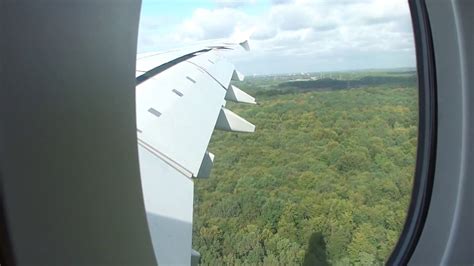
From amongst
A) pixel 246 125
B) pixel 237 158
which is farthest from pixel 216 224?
pixel 246 125

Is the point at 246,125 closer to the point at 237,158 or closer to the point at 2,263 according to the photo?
the point at 237,158

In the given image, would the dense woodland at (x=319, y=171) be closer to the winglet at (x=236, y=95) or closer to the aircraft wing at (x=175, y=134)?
the aircraft wing at (x=175, y=134)

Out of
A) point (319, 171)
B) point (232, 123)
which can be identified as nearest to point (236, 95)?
point (232, 123)

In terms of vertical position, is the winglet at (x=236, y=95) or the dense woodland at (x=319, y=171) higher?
the winglet at (x=236, y=95)

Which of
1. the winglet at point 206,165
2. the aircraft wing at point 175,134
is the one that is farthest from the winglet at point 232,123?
the winglet at point 206,165

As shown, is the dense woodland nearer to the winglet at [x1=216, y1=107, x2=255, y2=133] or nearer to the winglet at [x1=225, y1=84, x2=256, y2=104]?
the winglet at [x1=216, y1=107, x2=255, y2=133]

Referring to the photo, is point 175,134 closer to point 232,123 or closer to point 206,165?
point 206,165

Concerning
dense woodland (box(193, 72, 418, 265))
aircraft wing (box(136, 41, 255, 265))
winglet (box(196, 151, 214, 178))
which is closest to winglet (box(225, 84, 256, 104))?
aircraft wing (box(136, 41, 255, 265))
